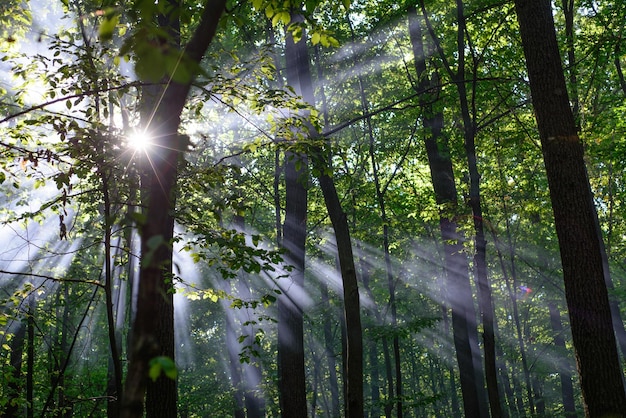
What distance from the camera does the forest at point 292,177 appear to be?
13.8 ft

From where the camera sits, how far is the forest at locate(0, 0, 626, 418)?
13.8 feet

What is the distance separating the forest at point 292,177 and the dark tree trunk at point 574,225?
24 millimetres

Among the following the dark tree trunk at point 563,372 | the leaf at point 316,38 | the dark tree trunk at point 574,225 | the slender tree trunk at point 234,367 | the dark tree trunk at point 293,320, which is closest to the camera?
the leaf at point 316,38

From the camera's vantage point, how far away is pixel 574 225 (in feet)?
18.8

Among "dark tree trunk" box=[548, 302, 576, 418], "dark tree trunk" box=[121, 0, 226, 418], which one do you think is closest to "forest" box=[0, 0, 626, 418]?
"dark tree trunk" box=[121, 0, 226, 418]

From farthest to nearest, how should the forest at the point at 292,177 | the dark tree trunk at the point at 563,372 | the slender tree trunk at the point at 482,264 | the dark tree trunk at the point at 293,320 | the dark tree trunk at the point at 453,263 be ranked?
1. the dark tree trunk at the point at 563,372
2. the dark tree trunk at the point at 453,263
3. the dark tree trunk at the point at 293,320
4. the slender tree trunk at the point at 482,264
5. the forest at the point at 292,177

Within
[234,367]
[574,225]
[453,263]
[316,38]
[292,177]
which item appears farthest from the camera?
[234,367]

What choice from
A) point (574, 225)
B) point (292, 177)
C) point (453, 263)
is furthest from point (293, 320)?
point (574, 225)

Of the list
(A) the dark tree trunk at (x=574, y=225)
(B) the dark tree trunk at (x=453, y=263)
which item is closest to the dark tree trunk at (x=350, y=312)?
(A) the dark tree trunk at (x=574, y=225)

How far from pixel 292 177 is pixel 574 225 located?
22.6 feet

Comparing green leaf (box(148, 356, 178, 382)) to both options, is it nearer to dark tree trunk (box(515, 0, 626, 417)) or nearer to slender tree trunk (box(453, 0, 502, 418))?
dark tree trunk (box(515, 0, 626, 417))

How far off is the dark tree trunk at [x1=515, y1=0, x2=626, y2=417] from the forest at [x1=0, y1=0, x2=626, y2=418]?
0.02m

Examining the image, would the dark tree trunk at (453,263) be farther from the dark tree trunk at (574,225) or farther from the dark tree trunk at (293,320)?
the dark tree trunk at (574,225)

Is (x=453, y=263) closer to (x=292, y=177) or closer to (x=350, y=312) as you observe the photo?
(x=292, y=177)
